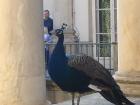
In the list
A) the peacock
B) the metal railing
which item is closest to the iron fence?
the metal railing

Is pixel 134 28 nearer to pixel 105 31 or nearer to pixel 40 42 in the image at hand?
pixel 40 42

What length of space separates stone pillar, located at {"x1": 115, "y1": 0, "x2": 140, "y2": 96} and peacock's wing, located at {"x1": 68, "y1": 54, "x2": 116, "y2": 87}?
2043 mm


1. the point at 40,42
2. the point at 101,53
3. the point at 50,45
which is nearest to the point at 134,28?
the point at 40,42

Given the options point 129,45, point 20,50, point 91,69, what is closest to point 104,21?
point 129,45

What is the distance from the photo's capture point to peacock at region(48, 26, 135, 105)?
6.45 meters

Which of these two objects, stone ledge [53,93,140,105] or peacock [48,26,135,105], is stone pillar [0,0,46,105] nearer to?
peacock [48,26,135,105]

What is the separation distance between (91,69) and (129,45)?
2.34 meters

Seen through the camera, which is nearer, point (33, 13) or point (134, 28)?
point (33, 13)

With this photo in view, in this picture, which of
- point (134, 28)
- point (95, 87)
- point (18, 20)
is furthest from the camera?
point (134, 28)

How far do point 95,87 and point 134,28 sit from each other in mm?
2291

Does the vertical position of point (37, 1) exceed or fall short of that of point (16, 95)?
it exceeds it

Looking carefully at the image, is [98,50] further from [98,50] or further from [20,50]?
[20,50]

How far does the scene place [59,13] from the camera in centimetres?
1686

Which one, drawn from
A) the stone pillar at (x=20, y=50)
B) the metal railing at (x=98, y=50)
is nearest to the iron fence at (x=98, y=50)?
the metal railing at (x=98, y=50)
